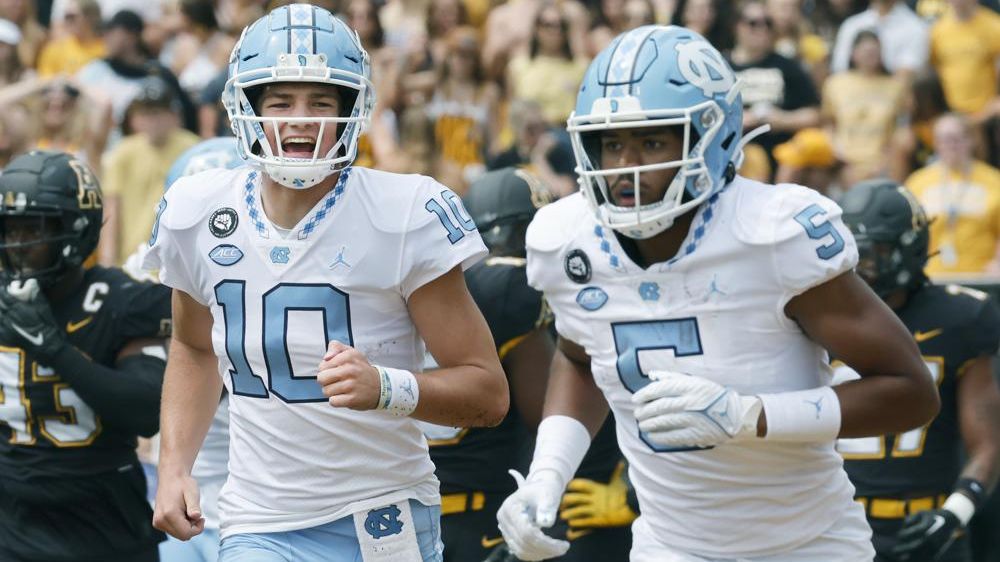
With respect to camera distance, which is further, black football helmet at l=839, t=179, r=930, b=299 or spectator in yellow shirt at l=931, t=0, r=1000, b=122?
spectator in yellow shirt at l=931, t=0, r=1000, b=122

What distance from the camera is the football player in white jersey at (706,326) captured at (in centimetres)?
377

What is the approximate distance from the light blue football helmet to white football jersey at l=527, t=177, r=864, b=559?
101mm

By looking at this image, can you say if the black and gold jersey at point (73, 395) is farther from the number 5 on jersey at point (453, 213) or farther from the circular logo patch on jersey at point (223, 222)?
the number 5 on jersey at point (453, 213)

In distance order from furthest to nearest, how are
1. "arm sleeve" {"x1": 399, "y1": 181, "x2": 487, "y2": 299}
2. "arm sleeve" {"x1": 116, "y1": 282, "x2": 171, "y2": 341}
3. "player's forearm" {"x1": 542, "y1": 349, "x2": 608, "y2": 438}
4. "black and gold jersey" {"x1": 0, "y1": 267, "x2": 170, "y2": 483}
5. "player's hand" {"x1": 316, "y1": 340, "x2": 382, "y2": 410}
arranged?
1. "arm sleeve" {"x1": 116, "y1": 282, "x2": 171, "y2": 341}
2. "black and gold jersey" {"x1": 0, "y1": 267, "x2": 170, "y2": 483}
3. "player's forearm" {"x1": 542, "y1": 349, "x2": 608, "y2": 438}
4. "arm sleeve" {"x1": 399, "y1": 181, "x2": 487, "y2": 299}
5. "player's hand" {"x1": 316, "y1": 340, "x2": 382, "y2": 410}

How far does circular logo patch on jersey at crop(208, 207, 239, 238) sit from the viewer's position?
156 inches

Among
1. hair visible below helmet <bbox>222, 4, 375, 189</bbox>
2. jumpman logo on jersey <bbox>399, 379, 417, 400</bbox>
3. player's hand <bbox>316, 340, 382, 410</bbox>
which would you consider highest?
hair visible below helmet <bbox>222, 4, 375, 189</bbox>

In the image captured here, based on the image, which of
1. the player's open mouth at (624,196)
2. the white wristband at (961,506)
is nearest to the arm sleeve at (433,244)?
the player's open mouth at (624,196)

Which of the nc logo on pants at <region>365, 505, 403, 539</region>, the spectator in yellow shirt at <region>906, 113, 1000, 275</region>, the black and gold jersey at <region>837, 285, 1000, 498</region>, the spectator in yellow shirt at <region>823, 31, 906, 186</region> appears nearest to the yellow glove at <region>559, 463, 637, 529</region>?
the black and gold jersey at <region>837, 285, 1000, 498</region>

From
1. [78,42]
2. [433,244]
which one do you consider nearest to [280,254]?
[433,244]

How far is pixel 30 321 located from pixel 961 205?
6000 millimetres

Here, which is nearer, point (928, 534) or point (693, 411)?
point (693, 411)

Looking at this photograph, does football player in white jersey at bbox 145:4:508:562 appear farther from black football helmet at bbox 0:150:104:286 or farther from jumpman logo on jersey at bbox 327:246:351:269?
black football helmet at bbox 0:150:104:286

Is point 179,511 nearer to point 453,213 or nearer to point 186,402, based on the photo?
point 186,402

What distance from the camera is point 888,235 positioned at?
5.61 m
